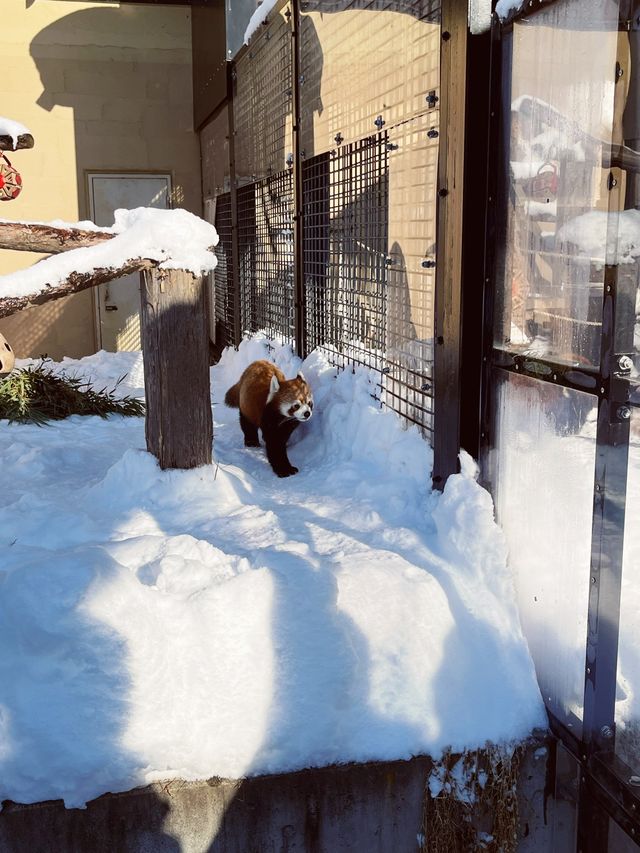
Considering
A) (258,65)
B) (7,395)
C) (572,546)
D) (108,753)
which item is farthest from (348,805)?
(258,65)

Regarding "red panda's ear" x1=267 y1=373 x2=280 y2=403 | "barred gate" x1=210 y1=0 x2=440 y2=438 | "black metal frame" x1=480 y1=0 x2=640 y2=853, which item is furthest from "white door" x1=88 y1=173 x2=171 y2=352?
"black metal frame" x1=480 y1=0 x2=640 y2=853

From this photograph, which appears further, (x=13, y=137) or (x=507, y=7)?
(x=13, y=137)

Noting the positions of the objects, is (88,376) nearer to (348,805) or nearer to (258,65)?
(258,65)

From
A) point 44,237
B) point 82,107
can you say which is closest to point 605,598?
point 44,237

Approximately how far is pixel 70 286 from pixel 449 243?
177 cm

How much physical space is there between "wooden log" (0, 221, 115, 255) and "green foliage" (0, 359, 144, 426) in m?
2.63

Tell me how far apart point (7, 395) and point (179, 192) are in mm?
5329

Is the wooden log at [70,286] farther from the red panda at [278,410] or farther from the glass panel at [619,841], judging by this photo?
the glass panel at [619,841]

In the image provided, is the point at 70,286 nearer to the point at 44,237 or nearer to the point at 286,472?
the point at 44,237

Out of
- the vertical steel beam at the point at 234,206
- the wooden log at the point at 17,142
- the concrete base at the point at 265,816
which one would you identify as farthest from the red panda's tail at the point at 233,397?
the concrete base at the point at 265,816

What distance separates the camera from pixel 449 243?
373cm

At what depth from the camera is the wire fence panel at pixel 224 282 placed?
31.4ft

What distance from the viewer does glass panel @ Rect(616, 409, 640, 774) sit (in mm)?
2707

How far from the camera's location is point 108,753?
2857mm
